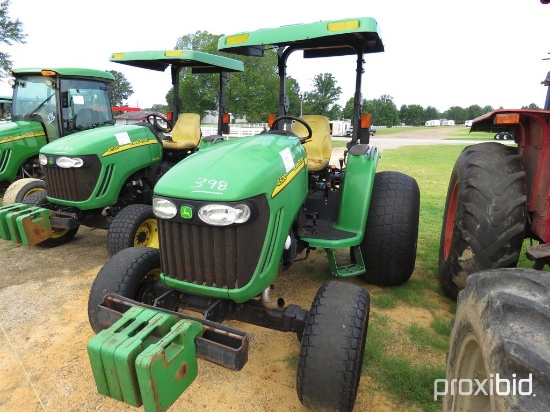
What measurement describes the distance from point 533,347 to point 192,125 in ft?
18.3

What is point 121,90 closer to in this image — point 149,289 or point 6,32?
point 6,32

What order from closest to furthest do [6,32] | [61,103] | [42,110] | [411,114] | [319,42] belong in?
[319,42] < [61,103] < [42,110] < [6,32] < [411,114]

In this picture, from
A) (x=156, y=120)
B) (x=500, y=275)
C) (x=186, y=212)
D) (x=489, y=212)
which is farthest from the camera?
(x=156, y=120)

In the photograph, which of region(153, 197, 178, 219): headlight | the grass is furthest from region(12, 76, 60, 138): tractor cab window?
the grass

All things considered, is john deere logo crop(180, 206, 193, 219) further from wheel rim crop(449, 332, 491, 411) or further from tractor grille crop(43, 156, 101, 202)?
A: tractor grille crop(43, 156, 101, 202)

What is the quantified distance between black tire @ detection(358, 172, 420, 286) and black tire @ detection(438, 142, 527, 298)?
1.65 feet

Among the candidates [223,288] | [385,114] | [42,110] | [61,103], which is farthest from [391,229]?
[385,114]

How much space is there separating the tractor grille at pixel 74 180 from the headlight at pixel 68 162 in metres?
0.04

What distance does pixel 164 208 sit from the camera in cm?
222

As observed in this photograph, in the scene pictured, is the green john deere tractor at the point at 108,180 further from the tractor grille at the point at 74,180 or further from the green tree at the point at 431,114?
the green tree at the point at 431,114

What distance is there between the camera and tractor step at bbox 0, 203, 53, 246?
3992mm

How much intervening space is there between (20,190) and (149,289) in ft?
12.4

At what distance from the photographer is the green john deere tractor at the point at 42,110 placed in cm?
630

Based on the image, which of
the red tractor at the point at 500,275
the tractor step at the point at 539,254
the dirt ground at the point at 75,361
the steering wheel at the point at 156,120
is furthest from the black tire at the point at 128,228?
the tractor step at the point at 539,254
